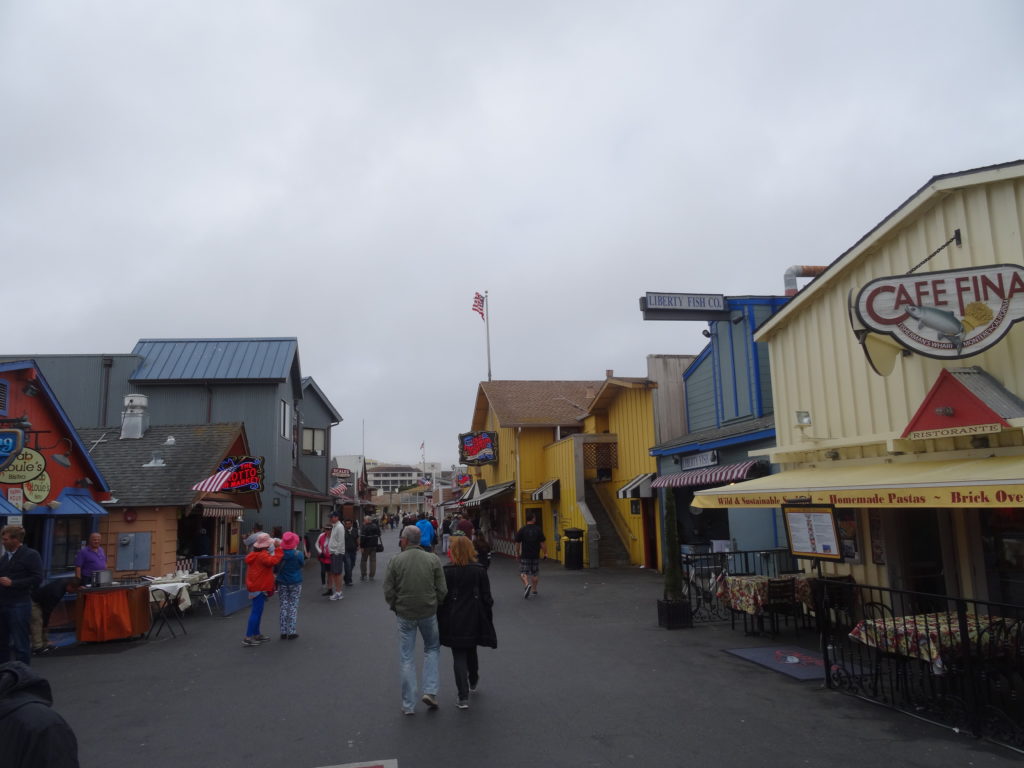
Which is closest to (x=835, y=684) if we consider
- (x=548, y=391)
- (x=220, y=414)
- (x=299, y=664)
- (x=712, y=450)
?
(x=299, y=664)

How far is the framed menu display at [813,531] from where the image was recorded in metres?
7.59

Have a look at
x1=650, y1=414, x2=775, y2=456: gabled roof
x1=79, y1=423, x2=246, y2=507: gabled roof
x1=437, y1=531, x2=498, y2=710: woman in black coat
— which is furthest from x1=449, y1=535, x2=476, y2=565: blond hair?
x1=79, y1=423, x2=246, y2=507: gabled roof

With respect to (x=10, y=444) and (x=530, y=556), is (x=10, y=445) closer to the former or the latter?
(x=10, y=444)

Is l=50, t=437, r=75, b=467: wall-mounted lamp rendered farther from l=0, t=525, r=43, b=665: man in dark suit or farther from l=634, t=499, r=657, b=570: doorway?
l=634, t=499, r=657, b=570: doorway

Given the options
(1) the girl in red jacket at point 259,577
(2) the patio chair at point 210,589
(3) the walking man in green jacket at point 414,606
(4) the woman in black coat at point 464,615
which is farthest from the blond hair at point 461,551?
(2) the patio chair at point 210,589

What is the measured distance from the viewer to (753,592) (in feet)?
31.3

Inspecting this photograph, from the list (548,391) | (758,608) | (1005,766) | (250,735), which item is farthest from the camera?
(548,391)

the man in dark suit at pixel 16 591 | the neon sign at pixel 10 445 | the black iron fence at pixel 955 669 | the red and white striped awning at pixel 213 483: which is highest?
the neon sign at pixel 10 445

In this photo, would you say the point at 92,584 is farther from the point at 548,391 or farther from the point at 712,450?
the point at 548,391

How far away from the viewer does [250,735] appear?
615cm

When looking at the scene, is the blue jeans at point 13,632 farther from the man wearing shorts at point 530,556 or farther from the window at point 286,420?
the window at point 286,420

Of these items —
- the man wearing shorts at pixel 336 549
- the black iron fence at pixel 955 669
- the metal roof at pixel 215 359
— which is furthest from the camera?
the metal roof at pixel 215 359

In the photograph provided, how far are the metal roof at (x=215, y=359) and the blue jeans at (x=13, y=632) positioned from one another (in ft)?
59.6

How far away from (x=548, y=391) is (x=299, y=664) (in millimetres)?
23850
